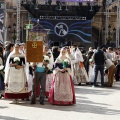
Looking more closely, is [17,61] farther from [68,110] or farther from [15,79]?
[68,110]

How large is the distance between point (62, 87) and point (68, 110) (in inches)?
38.3

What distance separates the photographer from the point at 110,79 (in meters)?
16.3

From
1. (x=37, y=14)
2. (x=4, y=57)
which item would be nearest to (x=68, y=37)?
(x=37, y=14)

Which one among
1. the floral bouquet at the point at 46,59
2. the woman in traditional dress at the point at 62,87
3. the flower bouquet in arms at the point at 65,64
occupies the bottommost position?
the woman in traditional dress at the point at 62,87

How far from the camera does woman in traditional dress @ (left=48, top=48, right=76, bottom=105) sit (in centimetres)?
1067

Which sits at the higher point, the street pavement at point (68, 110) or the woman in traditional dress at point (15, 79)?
the woman in traditional dress at point (15, 79)

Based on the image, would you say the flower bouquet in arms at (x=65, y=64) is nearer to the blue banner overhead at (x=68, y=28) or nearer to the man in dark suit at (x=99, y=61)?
the man in dark suit at (x=99, y=61)

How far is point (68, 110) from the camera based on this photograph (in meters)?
9.90

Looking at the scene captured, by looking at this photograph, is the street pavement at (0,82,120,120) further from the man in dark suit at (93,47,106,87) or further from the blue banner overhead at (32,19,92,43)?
the blue banner overhead at (32,19,92,43)

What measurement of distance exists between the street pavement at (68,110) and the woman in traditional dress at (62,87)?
21 cm

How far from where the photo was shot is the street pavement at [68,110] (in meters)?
8.89

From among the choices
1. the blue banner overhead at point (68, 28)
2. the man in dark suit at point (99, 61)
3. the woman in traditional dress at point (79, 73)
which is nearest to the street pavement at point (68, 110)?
the man in dark suit at point (99, 61)

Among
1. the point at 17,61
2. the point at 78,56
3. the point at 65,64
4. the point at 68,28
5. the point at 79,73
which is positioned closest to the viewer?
the point at 17,61

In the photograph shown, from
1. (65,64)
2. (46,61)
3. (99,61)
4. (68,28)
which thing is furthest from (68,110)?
(68,28)
